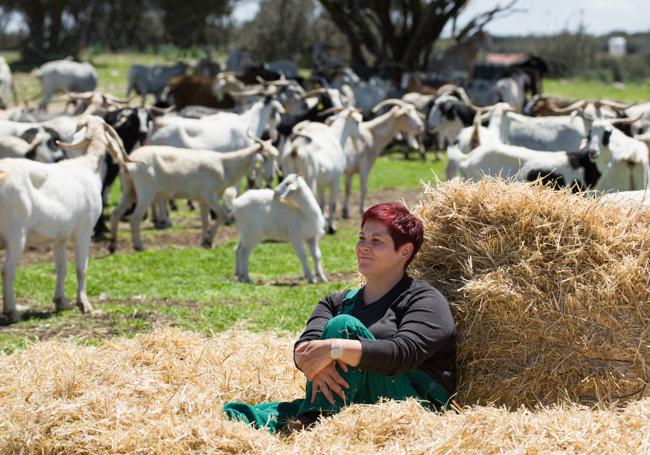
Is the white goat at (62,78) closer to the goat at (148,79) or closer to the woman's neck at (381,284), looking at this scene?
the goat at (148,79)

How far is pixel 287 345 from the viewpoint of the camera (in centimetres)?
684

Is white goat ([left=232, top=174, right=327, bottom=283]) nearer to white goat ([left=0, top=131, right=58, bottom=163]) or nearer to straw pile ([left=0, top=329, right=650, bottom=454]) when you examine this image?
white goat ([left=0, top=131, right=58, bottom=163])

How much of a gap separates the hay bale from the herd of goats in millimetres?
530

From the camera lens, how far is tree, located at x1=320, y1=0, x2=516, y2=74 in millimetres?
37562

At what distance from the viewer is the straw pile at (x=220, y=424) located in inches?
178

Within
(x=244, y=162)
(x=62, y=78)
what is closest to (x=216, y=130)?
(x=244, y=162)

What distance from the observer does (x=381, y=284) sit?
5.21m

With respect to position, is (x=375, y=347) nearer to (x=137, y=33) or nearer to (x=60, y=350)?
(x=60, y=350)

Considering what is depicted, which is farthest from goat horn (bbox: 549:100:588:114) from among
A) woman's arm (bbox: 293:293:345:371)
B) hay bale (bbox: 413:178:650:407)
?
woman's arm (bbox: 293:293:345:371)

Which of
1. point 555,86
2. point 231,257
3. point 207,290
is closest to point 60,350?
point 207,290

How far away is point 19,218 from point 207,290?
2631mm

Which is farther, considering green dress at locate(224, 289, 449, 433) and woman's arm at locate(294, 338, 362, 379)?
green dress at locate(224, 289, 449, 433)

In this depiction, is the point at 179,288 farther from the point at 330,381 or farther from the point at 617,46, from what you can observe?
the point at 617,46

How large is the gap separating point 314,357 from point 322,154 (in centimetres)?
1053
